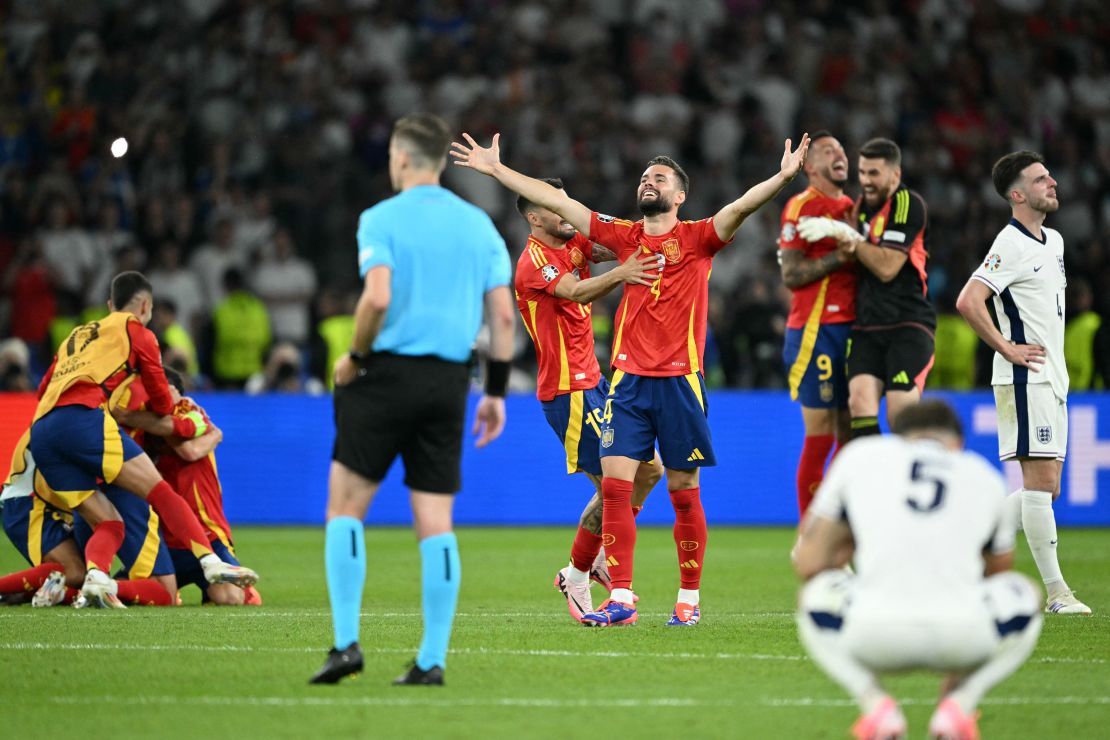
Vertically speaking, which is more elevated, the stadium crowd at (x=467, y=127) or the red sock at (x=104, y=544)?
the stadium crowd at (x=467, y=127)

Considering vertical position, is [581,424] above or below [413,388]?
below

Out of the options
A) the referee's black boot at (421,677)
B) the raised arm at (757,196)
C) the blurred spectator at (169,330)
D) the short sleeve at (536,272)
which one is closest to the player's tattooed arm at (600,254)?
the short sleeve at (536,272)

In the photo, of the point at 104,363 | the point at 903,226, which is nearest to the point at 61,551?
the point at 104,363

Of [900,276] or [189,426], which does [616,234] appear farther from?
[189,426]

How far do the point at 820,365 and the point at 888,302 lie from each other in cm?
71

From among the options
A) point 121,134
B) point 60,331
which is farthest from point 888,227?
point 121,134

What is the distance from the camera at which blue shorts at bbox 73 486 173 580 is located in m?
11.0

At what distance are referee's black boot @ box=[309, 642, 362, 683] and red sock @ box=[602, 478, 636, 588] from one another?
113 inches

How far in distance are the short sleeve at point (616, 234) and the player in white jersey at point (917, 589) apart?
4528 mm

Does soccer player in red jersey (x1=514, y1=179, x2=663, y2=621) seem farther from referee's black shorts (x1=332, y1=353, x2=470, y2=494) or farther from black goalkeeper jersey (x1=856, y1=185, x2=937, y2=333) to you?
referee's black shorts (x1=332, y1=353, x2=470, y2=494)

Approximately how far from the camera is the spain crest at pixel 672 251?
9.72m

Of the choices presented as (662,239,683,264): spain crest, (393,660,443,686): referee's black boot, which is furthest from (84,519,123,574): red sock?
(393,660,443,686): referee's black boot

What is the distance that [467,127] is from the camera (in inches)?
866

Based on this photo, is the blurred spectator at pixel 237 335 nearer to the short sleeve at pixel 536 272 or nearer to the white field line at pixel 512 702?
the short sleeve at pixel 536 272
